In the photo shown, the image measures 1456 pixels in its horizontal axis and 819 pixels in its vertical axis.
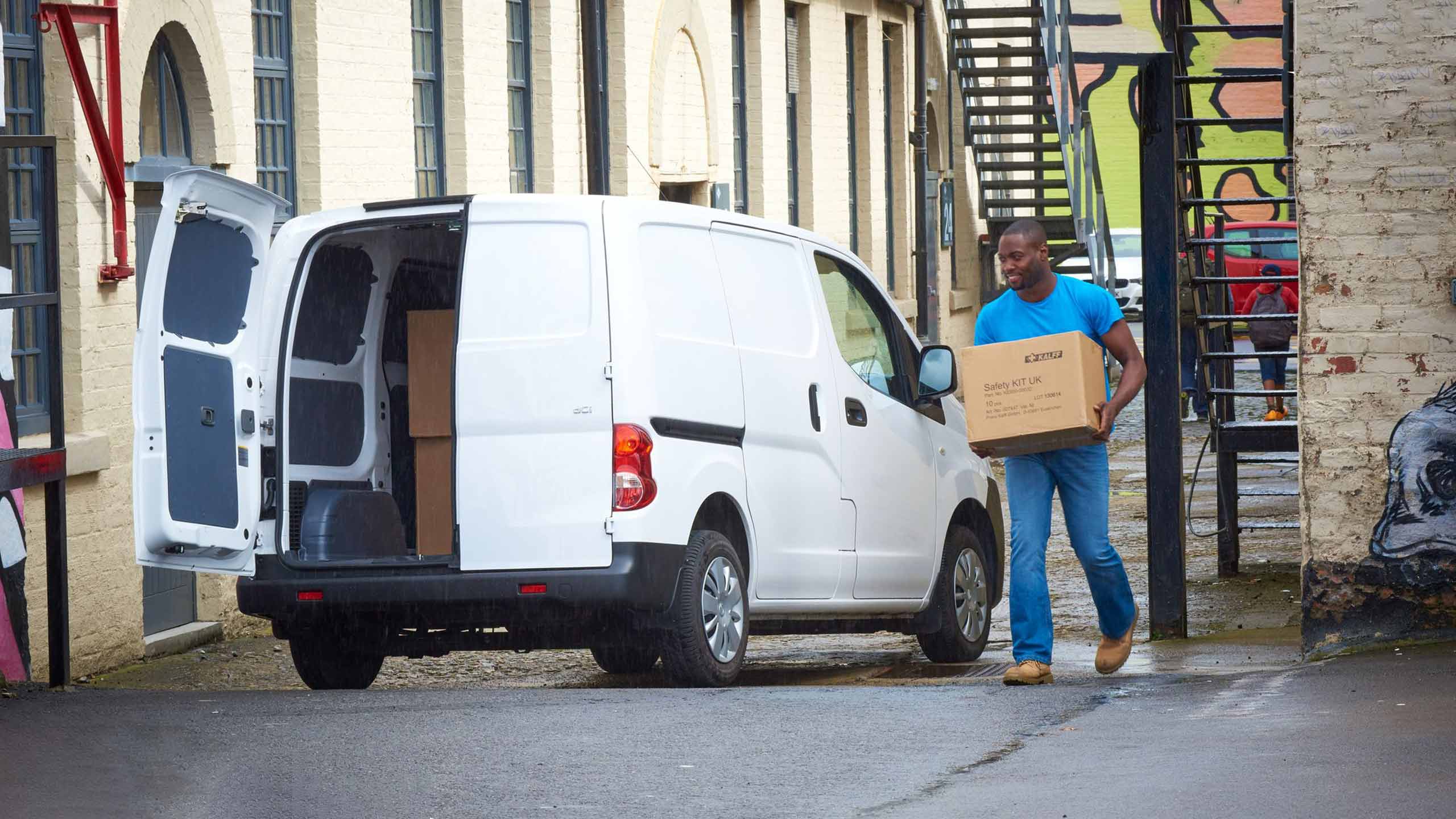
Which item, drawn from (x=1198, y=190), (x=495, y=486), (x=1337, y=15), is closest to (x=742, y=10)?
(x=1198, y=190)

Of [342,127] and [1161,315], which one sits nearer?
[1161,315]

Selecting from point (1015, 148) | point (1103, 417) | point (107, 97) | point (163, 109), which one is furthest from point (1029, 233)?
point (1015, 148)

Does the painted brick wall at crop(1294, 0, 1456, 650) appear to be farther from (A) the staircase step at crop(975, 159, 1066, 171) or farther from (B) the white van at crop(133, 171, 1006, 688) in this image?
(A) the staircase step at crop(975, 159, 1066, 171)

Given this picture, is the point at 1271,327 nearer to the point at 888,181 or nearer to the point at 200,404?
the point at 888,181

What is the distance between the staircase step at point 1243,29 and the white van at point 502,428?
9.68 ft

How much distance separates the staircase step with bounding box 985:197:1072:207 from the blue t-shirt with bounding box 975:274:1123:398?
19.7 meters

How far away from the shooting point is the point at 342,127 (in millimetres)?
12875

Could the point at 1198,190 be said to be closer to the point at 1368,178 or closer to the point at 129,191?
the point at 1368,178

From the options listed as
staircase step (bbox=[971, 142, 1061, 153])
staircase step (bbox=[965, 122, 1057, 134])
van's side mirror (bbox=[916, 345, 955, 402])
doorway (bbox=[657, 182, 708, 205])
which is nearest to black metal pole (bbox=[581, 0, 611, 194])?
van's side mirror (bbox=[916, 345, 955, 402])

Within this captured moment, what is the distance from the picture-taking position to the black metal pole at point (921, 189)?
24266 mm

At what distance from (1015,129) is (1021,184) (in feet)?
6.46

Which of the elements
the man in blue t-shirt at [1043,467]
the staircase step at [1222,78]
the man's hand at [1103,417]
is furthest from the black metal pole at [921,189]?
the man's hand at [1103,417]

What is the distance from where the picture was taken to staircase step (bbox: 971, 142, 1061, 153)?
2689 centimetres

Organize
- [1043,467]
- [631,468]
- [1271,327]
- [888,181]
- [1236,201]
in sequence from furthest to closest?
[888,181] < [1271,327] < [1236,201] < [1043,467] < [631,468]
